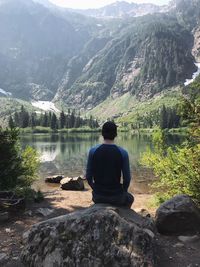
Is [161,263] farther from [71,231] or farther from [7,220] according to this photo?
[7,220]

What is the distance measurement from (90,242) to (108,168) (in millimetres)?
2089

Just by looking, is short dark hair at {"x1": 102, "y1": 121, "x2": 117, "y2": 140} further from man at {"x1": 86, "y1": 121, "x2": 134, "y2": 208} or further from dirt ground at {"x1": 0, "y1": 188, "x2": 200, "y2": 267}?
dirt ground at {"x1": 0, "y1": 188, "x2": 200, "y2": 267}

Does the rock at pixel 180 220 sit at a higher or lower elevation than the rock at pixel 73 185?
higher

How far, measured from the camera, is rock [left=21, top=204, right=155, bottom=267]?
9156 mm

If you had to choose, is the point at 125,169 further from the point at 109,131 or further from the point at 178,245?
the point at 178,245

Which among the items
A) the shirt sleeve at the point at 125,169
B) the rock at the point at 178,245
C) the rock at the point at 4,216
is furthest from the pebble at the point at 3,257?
the rock at the point at 178,245

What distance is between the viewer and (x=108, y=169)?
34.2 ft

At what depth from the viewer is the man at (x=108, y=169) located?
10.4 meters

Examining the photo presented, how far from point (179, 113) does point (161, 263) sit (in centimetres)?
796

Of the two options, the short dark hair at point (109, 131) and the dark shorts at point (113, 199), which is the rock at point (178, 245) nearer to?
the dark shorts at point (113, 199)

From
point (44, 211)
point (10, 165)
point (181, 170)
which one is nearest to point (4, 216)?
point (44, 211)

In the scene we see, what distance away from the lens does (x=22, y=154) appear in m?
25.2

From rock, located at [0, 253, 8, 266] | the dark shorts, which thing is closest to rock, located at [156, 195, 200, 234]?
the dark shorts

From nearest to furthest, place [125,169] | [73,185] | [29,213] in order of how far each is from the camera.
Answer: [125,169]
[29,213]
[73,185]
